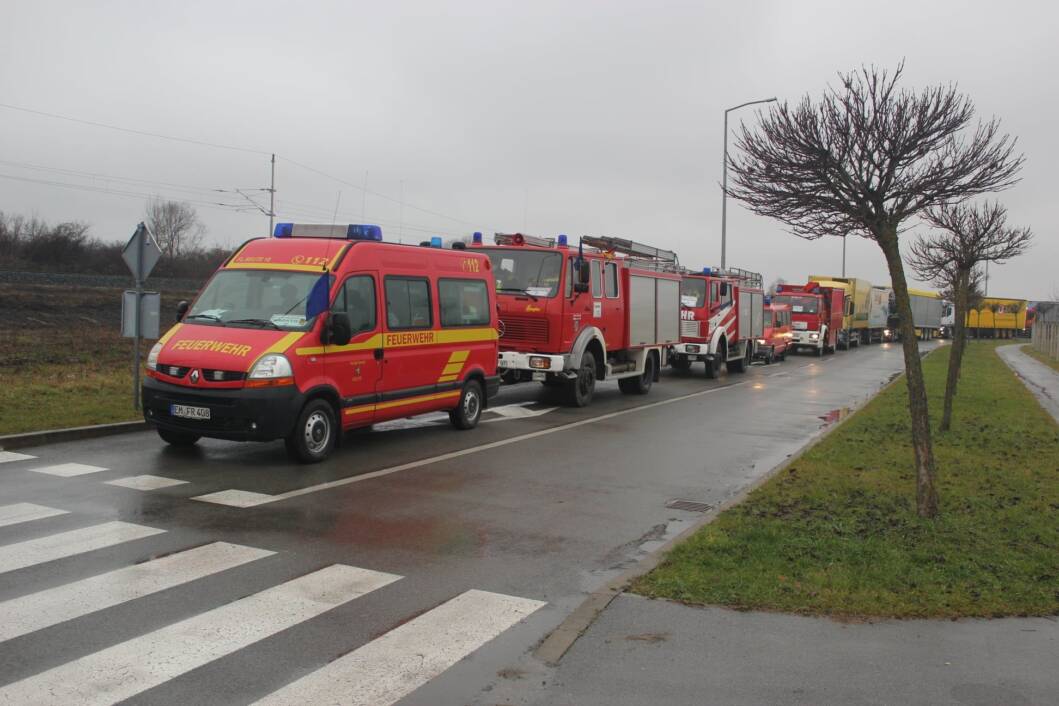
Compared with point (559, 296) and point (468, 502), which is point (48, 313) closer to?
point (559, 296)

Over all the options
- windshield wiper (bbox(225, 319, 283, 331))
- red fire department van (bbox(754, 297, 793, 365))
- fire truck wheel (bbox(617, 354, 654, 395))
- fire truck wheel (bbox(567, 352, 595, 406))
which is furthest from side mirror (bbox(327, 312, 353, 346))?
red fire department van (bbox(754, 297, 793, 365))

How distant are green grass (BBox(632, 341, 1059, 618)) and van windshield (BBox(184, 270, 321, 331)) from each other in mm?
5165

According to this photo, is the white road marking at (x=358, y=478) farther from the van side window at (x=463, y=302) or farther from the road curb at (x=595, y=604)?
the road curb at (x=595, y=604)

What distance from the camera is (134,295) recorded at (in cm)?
1237

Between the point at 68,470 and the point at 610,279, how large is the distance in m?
11.0

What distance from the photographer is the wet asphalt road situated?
4312mm

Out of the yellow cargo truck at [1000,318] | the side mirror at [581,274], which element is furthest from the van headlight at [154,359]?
the yellow cargo truck at [1000,318]

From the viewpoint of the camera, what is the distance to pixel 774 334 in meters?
34.3

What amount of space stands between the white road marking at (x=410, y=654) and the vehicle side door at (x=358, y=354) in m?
4.89

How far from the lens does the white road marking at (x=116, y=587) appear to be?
4832mm

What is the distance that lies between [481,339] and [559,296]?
2928 millimetres

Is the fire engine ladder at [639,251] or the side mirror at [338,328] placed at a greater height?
the fire engine ladder at [639,251]

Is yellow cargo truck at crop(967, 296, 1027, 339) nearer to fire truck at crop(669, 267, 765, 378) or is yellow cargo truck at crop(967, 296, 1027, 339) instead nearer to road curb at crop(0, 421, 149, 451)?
fire truck at crop(669, 267, 765, 378)

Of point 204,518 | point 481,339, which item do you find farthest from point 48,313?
point 204,518
